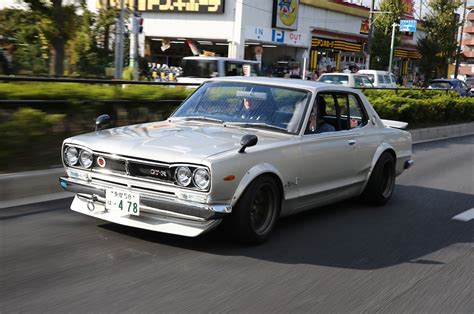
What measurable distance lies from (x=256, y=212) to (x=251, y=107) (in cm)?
123

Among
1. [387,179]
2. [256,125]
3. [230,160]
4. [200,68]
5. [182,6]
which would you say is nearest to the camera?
[230,160]

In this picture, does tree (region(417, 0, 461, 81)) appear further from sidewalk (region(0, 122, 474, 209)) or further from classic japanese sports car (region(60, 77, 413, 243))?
sidewalk (region(0, 122, 474, 209))

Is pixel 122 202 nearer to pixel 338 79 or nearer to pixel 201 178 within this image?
pixel 201 178

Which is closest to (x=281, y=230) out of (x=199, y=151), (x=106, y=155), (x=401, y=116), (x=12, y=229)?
(x=199, y=151)

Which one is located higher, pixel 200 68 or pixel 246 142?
pixel 200 68

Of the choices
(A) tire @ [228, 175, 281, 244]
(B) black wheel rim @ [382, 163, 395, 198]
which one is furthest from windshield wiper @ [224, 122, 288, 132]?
(B) black wheel rim @ [382, 163, 395, 198]

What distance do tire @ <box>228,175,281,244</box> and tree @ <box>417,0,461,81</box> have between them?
48483 millimetres

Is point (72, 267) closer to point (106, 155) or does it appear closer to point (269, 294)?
point (106, 155)

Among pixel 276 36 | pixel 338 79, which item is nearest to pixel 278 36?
pixel 276 36

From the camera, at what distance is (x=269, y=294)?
13.7 ft

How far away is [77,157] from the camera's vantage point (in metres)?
5.23

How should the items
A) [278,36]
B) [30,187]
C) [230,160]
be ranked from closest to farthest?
1. [230,160]
2. [30,187]
3. [278,36]

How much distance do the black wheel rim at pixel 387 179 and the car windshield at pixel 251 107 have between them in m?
1.92

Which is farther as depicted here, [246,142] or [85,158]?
[85,158]
